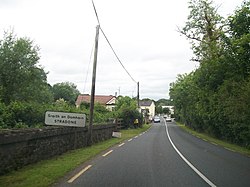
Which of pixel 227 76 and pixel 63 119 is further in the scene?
pixel 227 76

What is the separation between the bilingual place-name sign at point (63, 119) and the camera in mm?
17938

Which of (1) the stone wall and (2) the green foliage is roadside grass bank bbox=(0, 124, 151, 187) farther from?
(2) the green foliage

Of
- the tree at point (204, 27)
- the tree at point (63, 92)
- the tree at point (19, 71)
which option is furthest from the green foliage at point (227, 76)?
the tree at point (63, 92)

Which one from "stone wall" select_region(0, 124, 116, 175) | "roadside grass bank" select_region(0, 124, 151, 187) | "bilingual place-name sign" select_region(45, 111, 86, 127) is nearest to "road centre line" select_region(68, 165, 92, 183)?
"roadside grass bank" select_region(0, 124, 151, 187)

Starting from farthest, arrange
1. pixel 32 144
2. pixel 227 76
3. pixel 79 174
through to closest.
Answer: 1. pixel 227 76
2. pixel 32 144
3. pixel 79 174

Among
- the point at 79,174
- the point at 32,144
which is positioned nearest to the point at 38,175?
the point at 79,174

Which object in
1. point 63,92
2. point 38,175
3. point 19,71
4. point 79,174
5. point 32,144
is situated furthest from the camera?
point 63,92

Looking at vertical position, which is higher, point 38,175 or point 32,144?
point 32,144

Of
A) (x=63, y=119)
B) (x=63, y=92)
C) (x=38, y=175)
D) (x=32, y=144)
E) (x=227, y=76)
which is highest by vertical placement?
(x=63, y=92)

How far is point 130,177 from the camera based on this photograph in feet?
32.7

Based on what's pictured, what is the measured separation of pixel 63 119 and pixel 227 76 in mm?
19297

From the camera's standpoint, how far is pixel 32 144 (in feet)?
41.2

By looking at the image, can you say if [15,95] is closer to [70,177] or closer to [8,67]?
[8,67]

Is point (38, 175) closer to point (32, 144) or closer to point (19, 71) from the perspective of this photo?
point (32, 144)
